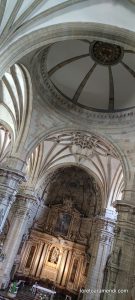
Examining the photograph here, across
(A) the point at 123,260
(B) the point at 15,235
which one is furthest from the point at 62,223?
(A) the point at 123,260

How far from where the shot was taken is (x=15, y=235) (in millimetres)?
15352

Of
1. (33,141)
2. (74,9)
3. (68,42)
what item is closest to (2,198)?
(33,141)

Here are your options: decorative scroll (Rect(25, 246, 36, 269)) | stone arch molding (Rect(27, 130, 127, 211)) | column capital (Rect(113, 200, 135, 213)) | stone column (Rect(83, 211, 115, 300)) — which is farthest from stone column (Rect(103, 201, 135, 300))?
decorative scroll (Rect(25, 246, 36, 269))

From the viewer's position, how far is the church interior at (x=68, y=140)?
22.8 feet

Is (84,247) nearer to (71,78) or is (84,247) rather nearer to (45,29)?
(71,78)

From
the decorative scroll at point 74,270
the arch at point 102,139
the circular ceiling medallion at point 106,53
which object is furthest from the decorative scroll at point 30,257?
the circular ceiling medallion at point 106,53

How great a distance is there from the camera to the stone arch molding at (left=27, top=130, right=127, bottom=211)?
49.5ft

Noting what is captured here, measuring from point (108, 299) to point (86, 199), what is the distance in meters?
12.6

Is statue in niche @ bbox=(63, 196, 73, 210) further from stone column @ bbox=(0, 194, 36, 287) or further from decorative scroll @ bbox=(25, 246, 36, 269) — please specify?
stone column @ bbox=(0, 194, 36, 287)

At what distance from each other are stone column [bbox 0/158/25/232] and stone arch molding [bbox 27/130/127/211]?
351cm

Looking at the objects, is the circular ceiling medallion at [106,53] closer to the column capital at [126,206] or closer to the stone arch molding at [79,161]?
the stone arch molding at [79,161]

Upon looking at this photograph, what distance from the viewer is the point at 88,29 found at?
23.1ft

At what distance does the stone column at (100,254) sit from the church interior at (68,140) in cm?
6

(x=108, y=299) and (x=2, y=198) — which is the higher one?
(x=2, y=198)
